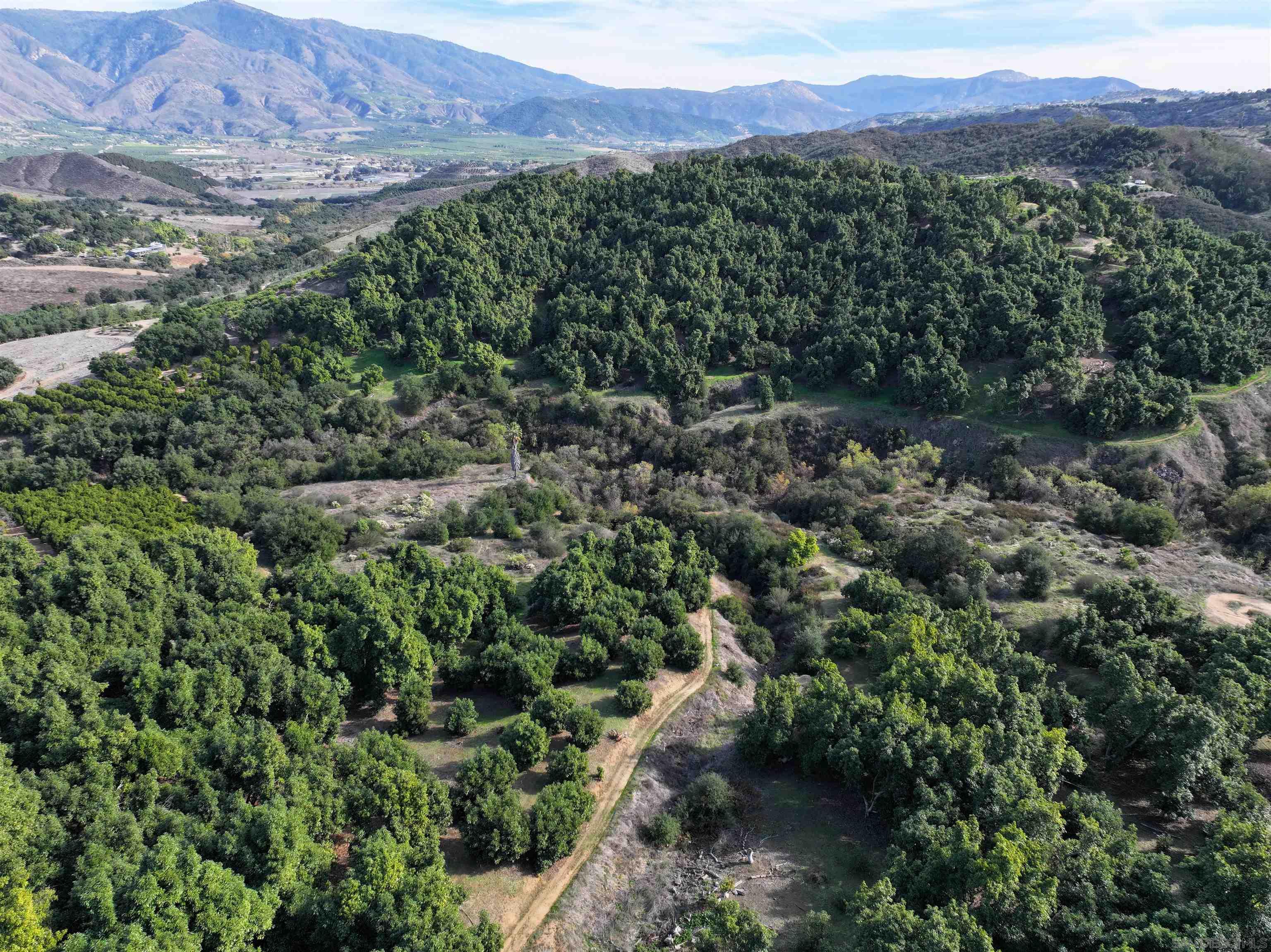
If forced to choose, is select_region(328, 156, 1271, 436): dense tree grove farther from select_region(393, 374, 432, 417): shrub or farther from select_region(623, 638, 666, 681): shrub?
select_region(623, 638, 666, 681): shrub

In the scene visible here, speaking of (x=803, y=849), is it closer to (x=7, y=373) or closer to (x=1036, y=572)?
(x=1036, y=572)

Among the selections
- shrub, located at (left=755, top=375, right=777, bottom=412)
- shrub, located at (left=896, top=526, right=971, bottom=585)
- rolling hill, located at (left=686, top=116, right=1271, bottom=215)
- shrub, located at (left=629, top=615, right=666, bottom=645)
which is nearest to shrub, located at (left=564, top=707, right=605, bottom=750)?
shrub, located at (left=629, top=615, right=666, bottom=645)

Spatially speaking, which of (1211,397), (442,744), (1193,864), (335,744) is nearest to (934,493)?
(1211,397)

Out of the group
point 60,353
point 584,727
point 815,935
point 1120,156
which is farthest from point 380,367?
point 1120,156

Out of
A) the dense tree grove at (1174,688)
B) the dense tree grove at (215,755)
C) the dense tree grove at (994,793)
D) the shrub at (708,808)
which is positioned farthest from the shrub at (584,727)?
the dense tree grove at (1174,688)

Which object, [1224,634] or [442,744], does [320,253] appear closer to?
[442,744]

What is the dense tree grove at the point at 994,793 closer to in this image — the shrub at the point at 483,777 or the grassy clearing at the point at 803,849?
the grassy clearing at the point at 803,849
